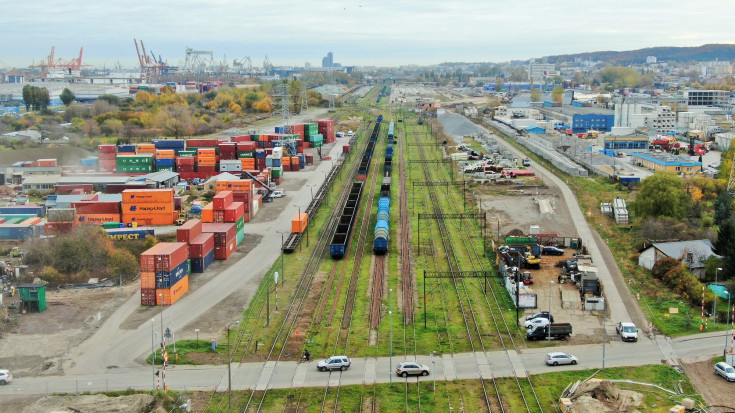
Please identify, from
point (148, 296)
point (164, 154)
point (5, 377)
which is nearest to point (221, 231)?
point (148, 296)

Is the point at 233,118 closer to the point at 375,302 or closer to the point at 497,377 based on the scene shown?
the point at 375,302

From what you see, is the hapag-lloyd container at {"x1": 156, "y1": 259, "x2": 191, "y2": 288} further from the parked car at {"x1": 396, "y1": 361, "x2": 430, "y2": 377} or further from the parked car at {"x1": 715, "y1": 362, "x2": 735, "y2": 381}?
the parked car at {"x1": 715, "y1": 362, "x2": 735, "y2": 381}

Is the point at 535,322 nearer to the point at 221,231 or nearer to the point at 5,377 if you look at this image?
the point at 221,231

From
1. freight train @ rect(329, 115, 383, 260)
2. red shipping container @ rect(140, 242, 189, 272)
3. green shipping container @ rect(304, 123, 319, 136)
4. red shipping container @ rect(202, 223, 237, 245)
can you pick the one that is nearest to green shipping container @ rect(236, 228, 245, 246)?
red shipping container @ rect(202, 223, 237, 245)

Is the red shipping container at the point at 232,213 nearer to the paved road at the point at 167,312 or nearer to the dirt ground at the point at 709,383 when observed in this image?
the paved road at the point at 167,312

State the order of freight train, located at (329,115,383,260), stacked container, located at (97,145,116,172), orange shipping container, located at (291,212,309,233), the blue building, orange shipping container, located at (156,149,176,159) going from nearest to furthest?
freight train, located at (329,115,383,260) → orange shipping container, located at (291,212,309,233) → orange shipping container, located at (156,149,176,159) → stacked container, located at (97,145,116,172) → the blue building

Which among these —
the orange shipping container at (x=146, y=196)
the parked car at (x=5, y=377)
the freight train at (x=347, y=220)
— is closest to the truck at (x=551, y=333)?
the freight train at (x=347, y=220)
